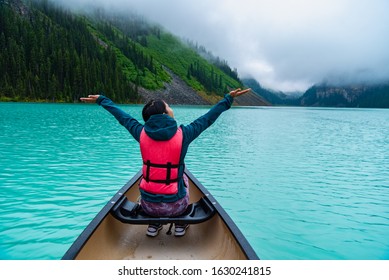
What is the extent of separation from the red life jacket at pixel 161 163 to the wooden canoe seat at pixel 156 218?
0.52 m

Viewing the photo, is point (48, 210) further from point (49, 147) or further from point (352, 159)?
point (352, 159)

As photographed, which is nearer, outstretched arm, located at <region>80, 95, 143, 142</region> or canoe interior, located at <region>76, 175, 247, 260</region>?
canoe interior, located at <region>76, 175, 247, 260</region>

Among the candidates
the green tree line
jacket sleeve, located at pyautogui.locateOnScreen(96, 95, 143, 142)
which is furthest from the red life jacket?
the green tree line

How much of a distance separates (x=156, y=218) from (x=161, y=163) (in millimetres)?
1015

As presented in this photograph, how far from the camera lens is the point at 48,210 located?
9.24 meters

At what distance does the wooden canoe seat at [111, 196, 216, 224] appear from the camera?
511 cm

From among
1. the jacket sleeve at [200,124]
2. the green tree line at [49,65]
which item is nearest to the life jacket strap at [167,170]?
the jacket sleeve at [200,124]

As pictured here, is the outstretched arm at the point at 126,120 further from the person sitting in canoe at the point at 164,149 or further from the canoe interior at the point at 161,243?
the canoe interior at the point at 161,243

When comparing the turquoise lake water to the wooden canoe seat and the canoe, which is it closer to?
the canoe

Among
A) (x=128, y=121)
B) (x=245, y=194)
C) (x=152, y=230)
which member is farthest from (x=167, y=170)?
(x=245, y=194)

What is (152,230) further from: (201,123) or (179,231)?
(201,123)

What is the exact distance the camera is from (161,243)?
564cm
